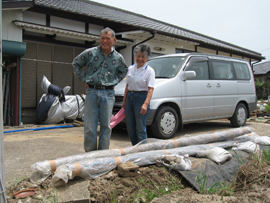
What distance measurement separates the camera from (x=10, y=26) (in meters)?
7.05

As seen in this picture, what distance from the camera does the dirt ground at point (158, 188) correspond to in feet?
7.97

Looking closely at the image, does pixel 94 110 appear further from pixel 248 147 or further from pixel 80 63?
pixel 248 147

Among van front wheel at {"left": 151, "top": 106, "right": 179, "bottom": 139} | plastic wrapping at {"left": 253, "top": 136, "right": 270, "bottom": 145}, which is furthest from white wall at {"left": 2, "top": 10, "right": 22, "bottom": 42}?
plastic wrapping at {"left": 253, "top": 136, "right": 270, "bottom": 145}

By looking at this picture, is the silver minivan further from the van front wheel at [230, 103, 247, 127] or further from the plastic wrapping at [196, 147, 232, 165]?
the plastic wrapping at [196, 147, 232, 165]

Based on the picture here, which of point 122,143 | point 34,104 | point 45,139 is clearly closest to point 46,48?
point 34,104

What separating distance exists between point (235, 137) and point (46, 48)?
6642mm

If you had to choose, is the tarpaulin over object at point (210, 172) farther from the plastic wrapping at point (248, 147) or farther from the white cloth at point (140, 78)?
the white cloth at point (140, 78)

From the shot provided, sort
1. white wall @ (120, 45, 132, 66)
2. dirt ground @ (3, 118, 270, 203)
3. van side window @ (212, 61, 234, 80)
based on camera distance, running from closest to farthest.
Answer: dirt ground @ (3, 118, 270, 203), van side window @ (212, 61, 234, 80), white wall @ (120, 45, 132, 66)

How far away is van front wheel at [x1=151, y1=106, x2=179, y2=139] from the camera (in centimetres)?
533

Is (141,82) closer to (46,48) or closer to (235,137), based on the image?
(235,137)

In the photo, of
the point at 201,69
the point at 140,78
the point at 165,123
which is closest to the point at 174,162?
the point at 140,78

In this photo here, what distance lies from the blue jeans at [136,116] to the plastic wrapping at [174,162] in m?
0.77

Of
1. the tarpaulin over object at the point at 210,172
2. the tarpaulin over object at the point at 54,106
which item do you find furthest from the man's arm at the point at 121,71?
the tarpaulin over object at the point at 54,106

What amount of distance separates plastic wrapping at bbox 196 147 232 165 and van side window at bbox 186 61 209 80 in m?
3.07
